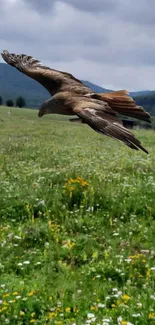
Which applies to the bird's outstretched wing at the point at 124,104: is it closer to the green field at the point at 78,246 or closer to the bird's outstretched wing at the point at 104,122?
the bird's outstretched wing at the point at 104,122

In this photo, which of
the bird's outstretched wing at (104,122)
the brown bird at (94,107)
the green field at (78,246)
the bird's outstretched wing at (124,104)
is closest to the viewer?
the bird's outstretched wing at (104,122)

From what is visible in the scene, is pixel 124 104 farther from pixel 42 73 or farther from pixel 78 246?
pixel 78 246

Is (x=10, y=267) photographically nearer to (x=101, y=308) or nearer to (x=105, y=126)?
(x=101, y=308)

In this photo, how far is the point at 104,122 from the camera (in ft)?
10.2

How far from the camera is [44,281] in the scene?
6746mm

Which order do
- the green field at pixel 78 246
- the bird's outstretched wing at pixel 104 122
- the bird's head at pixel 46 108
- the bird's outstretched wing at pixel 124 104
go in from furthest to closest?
1. the green field at pixel 78 246
2. the bird's head at pixel 46 108
3. the bird's outstretched wing at pixel 124 104
4. the bird's outstretched wing at pixel 104 122

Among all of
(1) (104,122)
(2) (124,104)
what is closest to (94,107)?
(1) (104,122)

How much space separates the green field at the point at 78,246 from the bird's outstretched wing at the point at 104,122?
9.14 feet

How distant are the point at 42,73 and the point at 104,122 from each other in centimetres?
216

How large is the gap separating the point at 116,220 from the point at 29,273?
1.98 m

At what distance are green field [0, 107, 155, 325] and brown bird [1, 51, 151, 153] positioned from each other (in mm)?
2473

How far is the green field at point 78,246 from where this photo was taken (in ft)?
19.4

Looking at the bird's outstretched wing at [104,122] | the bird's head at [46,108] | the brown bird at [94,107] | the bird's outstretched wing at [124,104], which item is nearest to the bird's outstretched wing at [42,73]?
the brown bird at [94,107]

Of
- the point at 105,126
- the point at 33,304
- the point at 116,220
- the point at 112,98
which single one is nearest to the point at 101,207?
the point at 116,220
